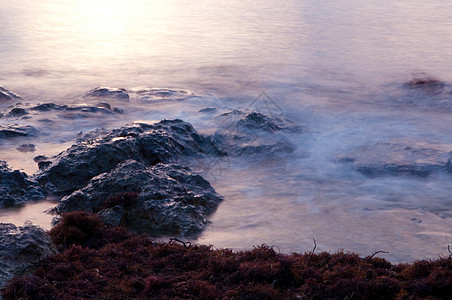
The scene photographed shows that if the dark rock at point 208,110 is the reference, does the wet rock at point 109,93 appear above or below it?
below

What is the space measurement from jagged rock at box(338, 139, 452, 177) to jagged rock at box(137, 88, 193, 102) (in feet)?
15.9

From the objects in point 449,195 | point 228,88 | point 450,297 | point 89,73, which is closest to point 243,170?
point 449,195

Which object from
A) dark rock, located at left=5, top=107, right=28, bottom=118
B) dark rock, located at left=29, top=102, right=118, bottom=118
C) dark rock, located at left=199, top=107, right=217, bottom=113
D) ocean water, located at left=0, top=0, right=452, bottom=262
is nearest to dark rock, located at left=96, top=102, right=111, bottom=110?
Answer: dark rock, located at left=29, top=102, right=118, bottom=118

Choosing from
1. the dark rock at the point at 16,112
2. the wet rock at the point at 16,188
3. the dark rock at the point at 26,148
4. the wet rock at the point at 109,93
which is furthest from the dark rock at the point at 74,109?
the wet rock at the point at 16,188

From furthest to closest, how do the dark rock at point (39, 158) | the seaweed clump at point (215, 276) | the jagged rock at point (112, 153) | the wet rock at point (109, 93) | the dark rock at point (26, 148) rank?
the wet rock at point (109, 93)
the dark rock at point (26, 148)
the dark rock at point (39, 158)
the jagged rock at point (112, 153)
the seaweed clump at point (215, 276)

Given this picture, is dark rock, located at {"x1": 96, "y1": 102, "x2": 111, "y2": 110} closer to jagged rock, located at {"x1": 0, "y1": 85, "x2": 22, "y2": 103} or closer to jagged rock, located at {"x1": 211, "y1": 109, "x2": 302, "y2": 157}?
jagged rock, located at {"x1": 0, "y1": 85, "x2": 22, "y2": 103}

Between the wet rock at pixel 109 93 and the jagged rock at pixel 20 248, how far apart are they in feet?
23.1

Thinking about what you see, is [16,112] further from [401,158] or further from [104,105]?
[401,158]

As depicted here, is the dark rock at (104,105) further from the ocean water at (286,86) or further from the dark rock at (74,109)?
the ocean water at (286,86)

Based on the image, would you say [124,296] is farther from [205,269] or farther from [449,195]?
[449,195]

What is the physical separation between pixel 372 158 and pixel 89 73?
9279 mm

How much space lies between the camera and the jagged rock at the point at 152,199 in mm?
5070

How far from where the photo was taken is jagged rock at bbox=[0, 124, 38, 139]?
7.98 meters

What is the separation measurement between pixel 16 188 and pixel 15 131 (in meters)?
2.71
